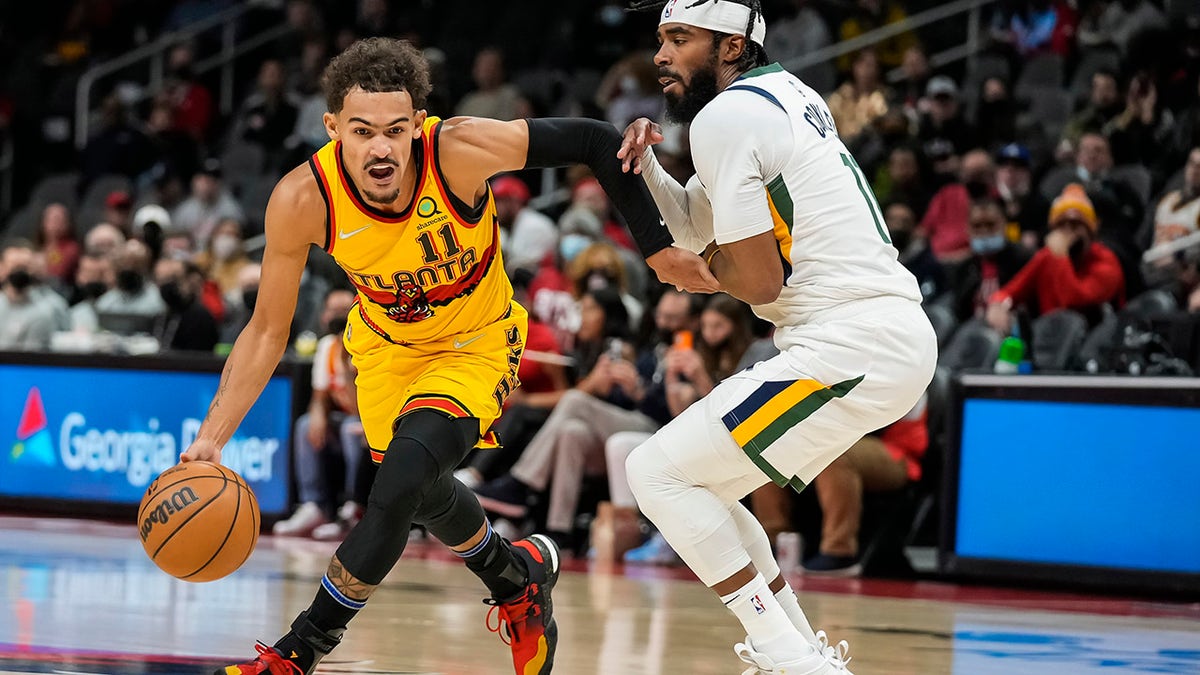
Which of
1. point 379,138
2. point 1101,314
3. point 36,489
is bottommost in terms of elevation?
point 36,489

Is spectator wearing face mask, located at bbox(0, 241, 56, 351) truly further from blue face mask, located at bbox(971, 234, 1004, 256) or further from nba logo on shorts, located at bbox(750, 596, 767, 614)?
nba logo on shorts, located at bbox(750, 596, 767, 614)

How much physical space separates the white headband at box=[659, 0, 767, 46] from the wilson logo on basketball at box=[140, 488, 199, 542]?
6.19 ft

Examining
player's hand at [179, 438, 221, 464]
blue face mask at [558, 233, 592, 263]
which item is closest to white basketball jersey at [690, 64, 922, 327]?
player's hand at [179, 438, 221, 464]

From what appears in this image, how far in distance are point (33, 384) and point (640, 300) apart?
4247 mm

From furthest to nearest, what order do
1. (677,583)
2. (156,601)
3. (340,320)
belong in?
(340,320) < (677,583) < (156,601)

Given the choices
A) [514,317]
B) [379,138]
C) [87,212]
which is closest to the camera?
[379,138]

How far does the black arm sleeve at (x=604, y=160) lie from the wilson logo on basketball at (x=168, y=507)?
1.41 metres

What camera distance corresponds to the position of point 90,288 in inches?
540

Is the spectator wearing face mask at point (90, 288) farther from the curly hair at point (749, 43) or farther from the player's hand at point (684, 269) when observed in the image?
the curly hair at point (749, 43)

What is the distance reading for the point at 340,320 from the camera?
10930 mm

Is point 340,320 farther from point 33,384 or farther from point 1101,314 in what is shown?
point 1101,314

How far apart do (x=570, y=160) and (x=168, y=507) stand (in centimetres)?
158

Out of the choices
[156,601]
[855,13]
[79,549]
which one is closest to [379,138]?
[156,601]

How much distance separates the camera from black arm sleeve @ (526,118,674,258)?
16.8 ft
